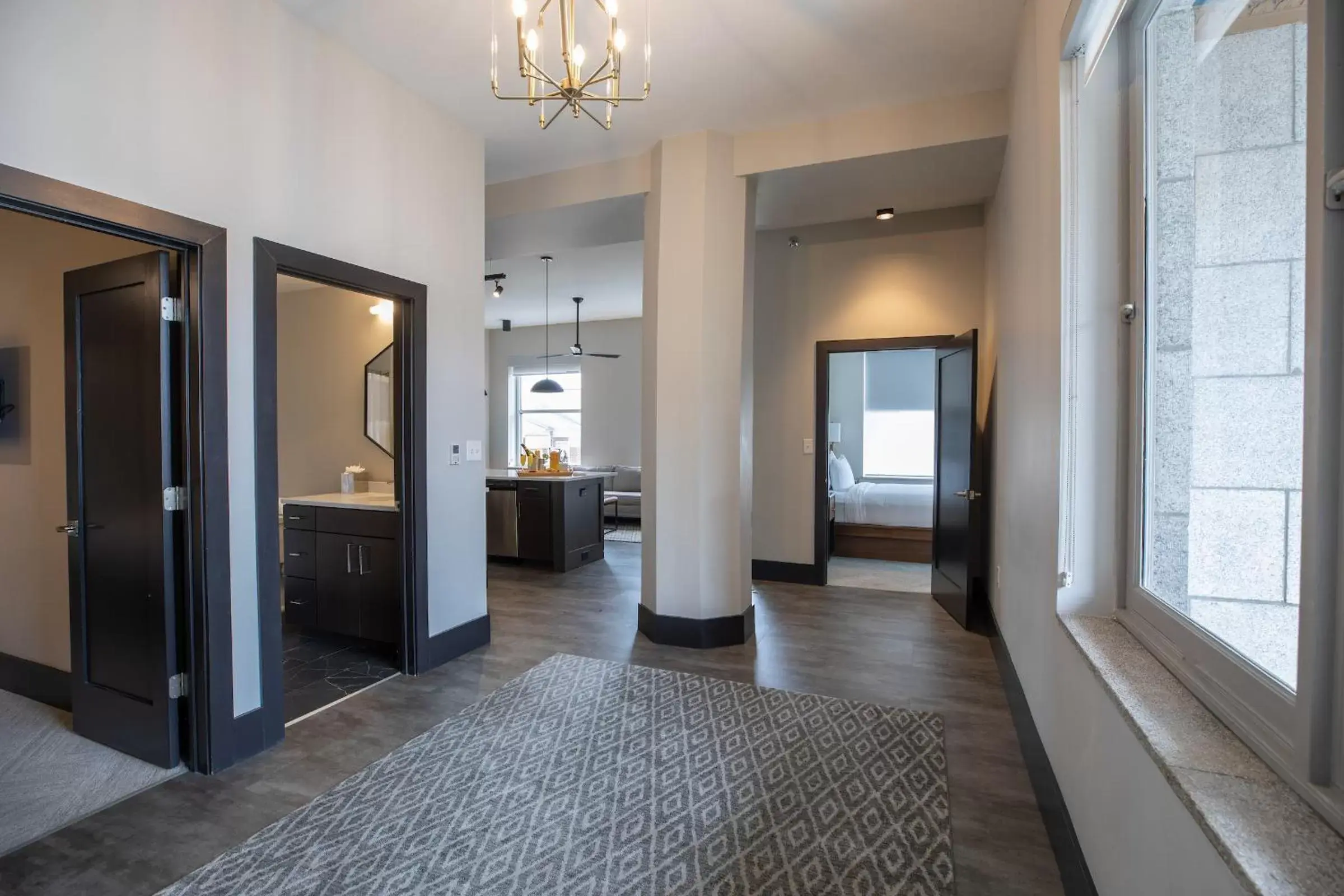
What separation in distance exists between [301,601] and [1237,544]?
448cm

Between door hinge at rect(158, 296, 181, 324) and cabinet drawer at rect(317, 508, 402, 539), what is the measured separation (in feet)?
4.60

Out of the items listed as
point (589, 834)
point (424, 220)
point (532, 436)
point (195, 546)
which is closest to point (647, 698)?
point (589, 834)

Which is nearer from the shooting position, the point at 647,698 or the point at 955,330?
the point at 647,698

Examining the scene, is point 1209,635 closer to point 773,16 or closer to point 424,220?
point 773,16

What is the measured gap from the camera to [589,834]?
76.7 inches

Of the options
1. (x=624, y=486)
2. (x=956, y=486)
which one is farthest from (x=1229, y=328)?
(x=624, y=486)

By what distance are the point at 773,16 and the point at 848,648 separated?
10.8 ft

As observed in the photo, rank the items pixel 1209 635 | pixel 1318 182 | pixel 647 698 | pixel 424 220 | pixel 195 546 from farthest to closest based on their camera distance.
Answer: pixel 424 220
pixel 647 698
pixel 195 546
pixel 1209 635
pixel 1318 182

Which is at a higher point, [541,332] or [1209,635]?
[541,332]

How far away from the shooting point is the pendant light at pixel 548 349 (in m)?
6.91

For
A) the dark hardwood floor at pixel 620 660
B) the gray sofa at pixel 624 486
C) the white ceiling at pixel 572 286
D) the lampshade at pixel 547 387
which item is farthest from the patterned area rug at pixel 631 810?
the lampshade at pixel 547 387

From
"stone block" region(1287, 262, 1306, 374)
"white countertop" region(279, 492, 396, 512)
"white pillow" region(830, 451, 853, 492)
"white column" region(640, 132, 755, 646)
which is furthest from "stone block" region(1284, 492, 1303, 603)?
"white pillow" region(830, 451, 853, 492)

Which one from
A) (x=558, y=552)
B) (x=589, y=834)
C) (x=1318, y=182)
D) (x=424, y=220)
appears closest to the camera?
(x=1318, y=182)

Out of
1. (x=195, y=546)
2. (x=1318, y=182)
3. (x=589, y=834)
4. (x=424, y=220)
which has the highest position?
(x=424, y=220)
